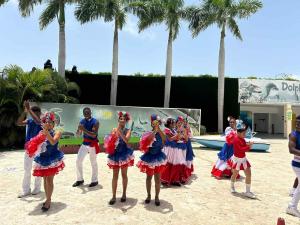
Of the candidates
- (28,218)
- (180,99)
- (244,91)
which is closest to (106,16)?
(180,99)

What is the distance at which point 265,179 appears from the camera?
29.7 feet

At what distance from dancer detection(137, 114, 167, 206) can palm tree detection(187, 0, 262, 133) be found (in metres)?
18.8

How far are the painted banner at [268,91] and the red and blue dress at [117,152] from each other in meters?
21.5

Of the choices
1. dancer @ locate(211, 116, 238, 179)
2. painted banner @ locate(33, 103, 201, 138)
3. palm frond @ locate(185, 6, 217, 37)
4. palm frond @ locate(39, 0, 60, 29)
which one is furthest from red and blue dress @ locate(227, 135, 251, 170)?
palm frond @ locate(185, 6, 217, 37)

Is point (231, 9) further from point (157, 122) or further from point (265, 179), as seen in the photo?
point (157, 122)

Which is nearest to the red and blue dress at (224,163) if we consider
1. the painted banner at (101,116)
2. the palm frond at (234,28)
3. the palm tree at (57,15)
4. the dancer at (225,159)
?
the dancer at (225,159)

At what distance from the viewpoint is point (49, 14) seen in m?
20.8

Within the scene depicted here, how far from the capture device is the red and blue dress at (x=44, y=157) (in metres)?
5.60

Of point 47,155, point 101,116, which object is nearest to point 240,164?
point 47,155

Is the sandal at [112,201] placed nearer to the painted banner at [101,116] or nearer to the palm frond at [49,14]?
the painted banner at [101,116]

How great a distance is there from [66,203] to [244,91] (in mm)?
22388

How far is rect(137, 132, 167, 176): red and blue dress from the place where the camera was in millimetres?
5992

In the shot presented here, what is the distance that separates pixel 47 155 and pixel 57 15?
56.7ft

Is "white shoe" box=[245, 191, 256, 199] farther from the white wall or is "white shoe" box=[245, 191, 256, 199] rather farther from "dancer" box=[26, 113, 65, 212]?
the white wall
